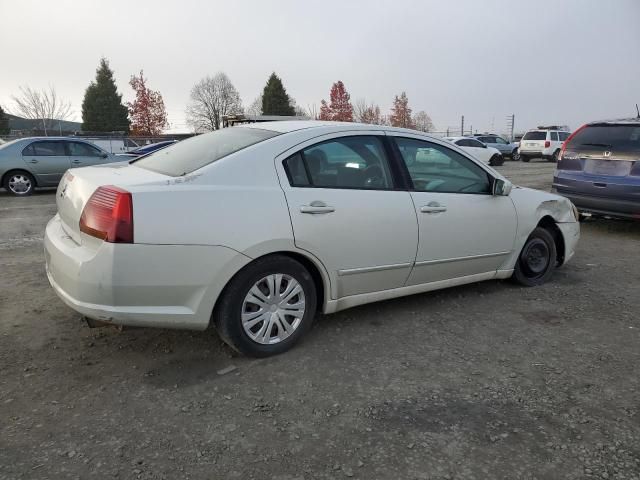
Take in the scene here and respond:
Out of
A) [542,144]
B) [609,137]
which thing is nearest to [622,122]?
[609,137]

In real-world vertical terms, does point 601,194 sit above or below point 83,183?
below

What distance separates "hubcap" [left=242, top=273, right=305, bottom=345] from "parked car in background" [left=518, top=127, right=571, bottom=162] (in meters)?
25.9

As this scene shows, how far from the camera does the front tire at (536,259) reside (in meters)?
4.53

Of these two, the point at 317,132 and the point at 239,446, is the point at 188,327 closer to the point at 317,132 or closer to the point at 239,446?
the point at 239,446

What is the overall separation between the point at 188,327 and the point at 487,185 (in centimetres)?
266

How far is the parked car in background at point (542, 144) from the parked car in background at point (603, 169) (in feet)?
67.2

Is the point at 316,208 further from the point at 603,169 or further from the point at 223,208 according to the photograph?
the point at 603,169

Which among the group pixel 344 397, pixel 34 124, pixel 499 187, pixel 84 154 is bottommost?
pixel 344 397

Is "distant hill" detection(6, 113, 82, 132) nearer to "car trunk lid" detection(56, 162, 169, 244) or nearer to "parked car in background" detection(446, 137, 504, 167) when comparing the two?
"parked car in background" detection(446, 137, 504, 167)

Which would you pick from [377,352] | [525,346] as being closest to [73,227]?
[377,352]

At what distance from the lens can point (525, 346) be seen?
3.37m

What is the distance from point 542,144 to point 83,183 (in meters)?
26.7

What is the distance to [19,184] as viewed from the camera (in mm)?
11430

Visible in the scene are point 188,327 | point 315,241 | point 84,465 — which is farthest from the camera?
point 315,241
